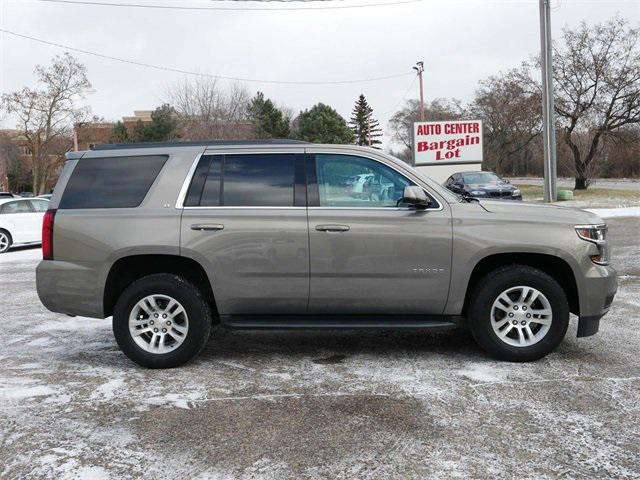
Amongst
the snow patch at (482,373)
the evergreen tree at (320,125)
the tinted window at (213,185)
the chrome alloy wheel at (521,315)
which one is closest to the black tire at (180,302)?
the tinted window at (213,185)

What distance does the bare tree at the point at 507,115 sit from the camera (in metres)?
34.6

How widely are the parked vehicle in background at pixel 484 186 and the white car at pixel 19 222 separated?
13962mm

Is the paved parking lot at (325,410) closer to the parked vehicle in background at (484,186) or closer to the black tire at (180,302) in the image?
the black tire at (180,302)

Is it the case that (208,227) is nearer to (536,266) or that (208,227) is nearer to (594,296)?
(536,266)

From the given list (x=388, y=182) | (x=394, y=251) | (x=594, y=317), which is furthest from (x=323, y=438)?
(x=594, y=317)

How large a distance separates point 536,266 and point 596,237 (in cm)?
53

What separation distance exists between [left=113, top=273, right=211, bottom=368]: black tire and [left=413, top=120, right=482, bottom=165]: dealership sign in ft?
84.2

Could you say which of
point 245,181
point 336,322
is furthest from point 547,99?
point 336,322

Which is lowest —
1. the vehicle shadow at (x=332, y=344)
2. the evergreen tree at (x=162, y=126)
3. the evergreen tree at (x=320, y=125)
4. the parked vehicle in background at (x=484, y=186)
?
the vehicle shadow at (x=332, y=344)

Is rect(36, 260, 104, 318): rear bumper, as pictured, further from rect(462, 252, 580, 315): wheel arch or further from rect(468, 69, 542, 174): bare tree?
rect(468, 69, 542, 174): bare tree

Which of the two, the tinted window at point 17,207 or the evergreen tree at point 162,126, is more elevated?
the evergreen tree at point 162,126

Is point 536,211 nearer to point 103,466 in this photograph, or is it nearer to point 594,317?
point 594,317

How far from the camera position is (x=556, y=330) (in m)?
4.59

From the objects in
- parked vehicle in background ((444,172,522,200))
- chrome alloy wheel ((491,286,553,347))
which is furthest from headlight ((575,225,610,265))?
parked vehicle in background ((444,172,522,200))
